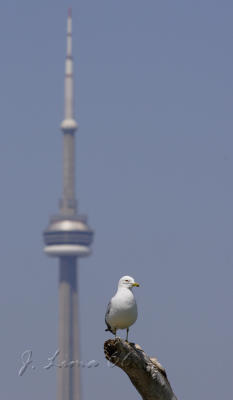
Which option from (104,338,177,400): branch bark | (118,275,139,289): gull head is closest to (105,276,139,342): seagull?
(118,275,139,289): gull head

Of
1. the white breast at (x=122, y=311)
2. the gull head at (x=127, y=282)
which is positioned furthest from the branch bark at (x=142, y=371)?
the gull head at (x=127, y=282)

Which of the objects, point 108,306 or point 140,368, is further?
point 108,306

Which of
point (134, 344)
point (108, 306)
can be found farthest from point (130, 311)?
point (134, 344)

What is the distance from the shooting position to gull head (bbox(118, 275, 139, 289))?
31.7m

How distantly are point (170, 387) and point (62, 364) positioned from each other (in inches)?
228

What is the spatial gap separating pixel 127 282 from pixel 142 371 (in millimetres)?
5352

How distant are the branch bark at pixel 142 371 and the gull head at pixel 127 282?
4892 mm

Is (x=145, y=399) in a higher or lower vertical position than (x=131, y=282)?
lower

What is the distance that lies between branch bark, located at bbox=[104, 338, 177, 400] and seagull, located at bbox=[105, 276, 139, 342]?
369 centimetres

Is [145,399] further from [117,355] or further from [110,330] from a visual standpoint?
[110,330]

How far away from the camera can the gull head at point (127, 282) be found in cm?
3169

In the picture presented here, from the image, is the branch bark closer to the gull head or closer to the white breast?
the white breast

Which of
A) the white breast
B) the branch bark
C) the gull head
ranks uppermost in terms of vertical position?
the gull head

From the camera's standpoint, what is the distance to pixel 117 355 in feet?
88.0
